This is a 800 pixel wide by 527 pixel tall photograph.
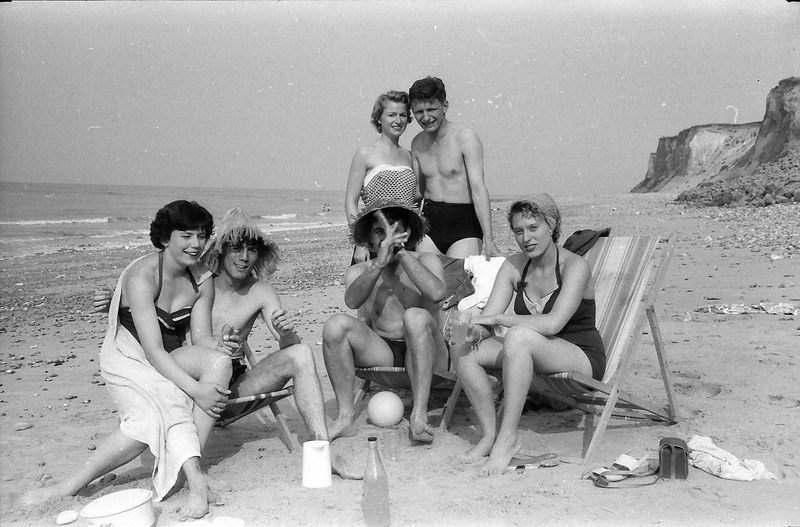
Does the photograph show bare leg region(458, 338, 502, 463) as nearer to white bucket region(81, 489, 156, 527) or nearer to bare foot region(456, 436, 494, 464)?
bare foot region(456, 436, 494, 464)

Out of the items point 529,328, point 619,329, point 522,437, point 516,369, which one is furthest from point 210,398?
point 619,329

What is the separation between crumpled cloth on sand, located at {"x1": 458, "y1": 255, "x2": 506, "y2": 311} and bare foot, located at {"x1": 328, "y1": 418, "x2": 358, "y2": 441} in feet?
3.85

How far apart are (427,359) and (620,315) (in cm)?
124

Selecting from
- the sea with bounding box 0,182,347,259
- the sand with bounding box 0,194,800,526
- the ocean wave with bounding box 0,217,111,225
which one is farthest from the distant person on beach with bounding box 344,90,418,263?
the ocean wave with bounding box 0,217,111,225

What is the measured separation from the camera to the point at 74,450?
406 centimetres

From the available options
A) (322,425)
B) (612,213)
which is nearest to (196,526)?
(322,425)

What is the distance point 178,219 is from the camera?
3.63 meters

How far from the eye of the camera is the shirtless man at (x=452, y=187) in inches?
207

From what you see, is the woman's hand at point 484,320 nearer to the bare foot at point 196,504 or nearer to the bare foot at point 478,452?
the bare foot at point 478,452

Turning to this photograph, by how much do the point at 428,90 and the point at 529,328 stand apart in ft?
6.86

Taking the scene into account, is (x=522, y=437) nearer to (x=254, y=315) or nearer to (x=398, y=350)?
(x=398, y=350)

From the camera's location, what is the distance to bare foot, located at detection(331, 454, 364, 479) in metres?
3.51

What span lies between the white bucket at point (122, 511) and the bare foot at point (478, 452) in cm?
158

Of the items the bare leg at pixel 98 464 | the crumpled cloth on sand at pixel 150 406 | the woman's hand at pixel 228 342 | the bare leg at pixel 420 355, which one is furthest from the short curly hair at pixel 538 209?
the bare leg at pixel 98 464
